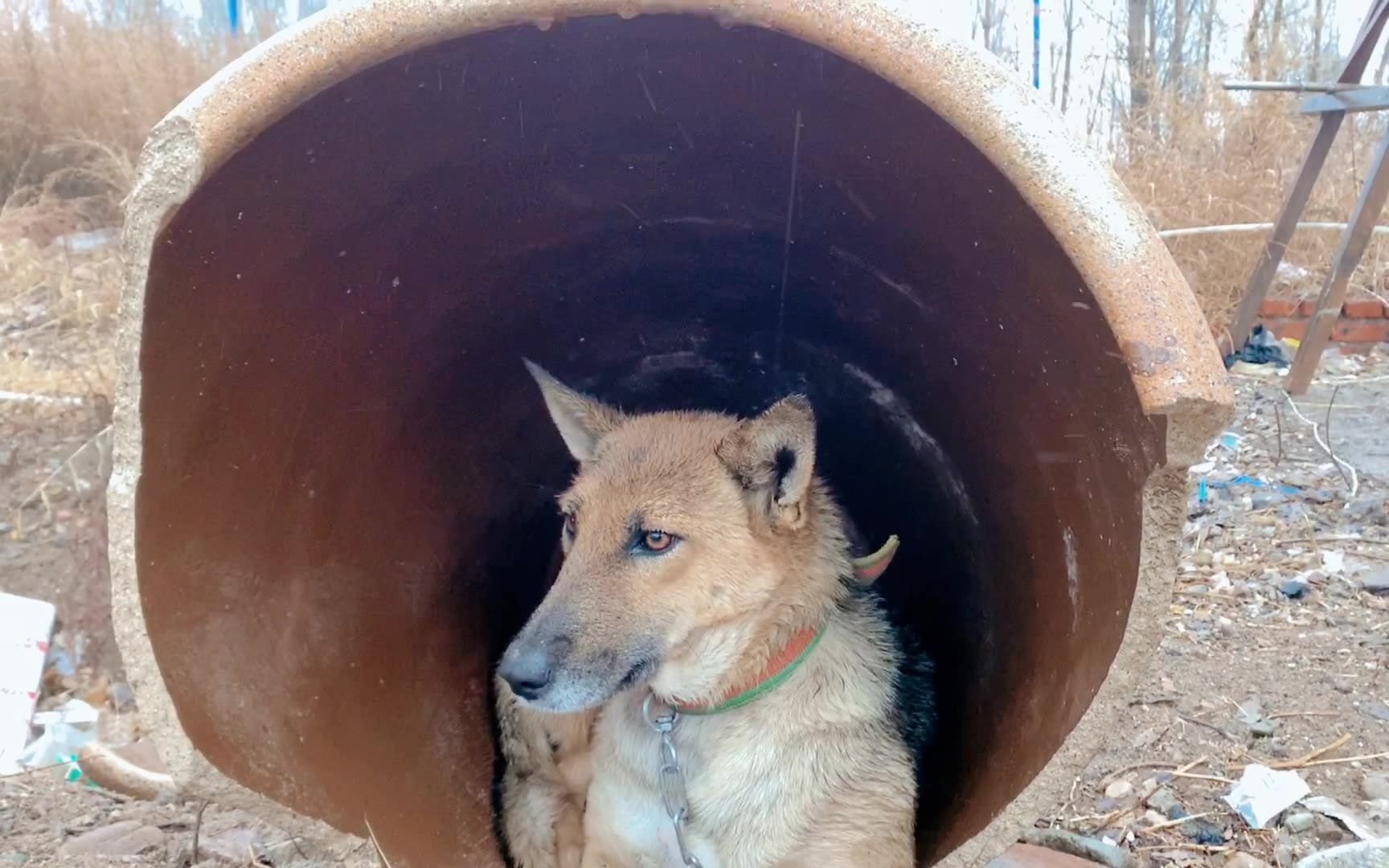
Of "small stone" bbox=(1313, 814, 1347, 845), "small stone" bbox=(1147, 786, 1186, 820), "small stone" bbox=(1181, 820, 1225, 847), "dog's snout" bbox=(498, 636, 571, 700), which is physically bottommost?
"small stone" bbox=(1181, 820, 1225, 847)

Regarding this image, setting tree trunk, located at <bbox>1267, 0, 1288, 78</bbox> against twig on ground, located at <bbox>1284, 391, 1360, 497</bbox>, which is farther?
tree trunk, located at <bbox>1267, 0, 1288, 78</bbox>

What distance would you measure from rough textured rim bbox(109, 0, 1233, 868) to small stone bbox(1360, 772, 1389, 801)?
5.79 feet

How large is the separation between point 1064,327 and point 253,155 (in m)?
1.56

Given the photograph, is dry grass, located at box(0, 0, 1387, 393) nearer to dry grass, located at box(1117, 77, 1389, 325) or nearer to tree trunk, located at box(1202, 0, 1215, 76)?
dry grass, located at box(1117, 77, 1389, 325)

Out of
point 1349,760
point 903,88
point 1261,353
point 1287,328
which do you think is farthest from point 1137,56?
point 903,88

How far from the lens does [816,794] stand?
255cm

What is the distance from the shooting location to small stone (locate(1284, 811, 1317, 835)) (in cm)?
293

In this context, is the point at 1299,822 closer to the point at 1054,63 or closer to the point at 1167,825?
the point at 1167,825

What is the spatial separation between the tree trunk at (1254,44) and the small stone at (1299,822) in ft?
26.2

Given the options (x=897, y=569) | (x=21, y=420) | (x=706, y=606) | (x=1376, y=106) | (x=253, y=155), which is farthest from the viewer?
(x=1376, y=106)

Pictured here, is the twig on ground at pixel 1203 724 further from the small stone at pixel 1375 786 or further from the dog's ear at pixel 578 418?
the dog's ear at pixel 578 418

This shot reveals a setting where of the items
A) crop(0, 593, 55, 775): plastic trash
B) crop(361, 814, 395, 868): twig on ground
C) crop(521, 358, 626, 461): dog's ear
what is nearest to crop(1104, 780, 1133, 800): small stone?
crop(521, 358, 626, 461): dog's ear

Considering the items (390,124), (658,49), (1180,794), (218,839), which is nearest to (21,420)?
(218,839)

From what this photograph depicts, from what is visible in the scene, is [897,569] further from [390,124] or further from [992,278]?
[390,124]
